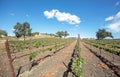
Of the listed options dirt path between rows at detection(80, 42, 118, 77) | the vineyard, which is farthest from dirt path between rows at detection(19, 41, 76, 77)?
dirt path between rows at detection(80, 42, 118, 77)

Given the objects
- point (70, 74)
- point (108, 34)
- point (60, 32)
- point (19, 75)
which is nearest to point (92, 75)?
point (70, 74)

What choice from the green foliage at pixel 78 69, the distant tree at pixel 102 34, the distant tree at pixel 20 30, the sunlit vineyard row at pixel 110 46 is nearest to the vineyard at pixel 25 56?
the green foliage at pixel 78 69

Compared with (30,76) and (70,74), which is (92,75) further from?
(30,76)

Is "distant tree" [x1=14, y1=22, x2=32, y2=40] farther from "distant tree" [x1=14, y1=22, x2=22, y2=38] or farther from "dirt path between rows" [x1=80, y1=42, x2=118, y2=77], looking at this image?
"dirt path between rows" [x1=80, y1=42, x2=118, y2=77]

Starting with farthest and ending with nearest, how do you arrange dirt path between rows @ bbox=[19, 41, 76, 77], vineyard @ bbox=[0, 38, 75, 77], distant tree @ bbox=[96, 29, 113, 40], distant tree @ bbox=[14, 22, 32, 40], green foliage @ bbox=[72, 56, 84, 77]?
distant tree @ bbox=[96, 29, 113, 40]
distant tree @ bbox=[14, 22, 32, 40]
vineyard @ bbox=[0, 38, 75, 77]
dirt path between rows @ bbox=[19, 41, 76, 77]
green foliage @ bbox=[72, 56, 84, 77]

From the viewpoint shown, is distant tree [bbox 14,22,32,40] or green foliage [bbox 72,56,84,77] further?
distant tree [bbox 14,22,32,40]

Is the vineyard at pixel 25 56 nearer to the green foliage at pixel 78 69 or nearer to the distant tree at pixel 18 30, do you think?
the green foliage at pixel 78 69

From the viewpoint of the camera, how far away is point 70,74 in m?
10.4

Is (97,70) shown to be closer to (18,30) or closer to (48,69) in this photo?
(48,69)

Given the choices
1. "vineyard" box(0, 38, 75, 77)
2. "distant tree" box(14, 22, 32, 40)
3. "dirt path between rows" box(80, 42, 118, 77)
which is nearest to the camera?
"dirt path between rows" box(80, 42, 118, 77)

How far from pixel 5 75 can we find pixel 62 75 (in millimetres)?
4719

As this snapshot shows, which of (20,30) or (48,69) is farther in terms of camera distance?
(20,30)

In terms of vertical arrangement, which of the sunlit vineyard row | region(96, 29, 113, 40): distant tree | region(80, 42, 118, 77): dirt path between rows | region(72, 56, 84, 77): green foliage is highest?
region(96, 29, 113, 40): distant tree

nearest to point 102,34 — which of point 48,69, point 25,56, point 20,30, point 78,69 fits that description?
point 20,30
